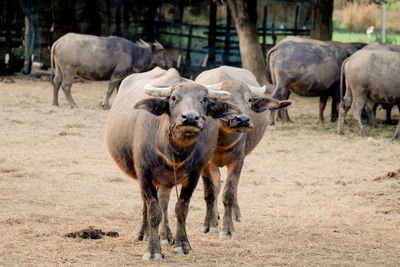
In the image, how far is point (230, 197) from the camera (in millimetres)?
6523

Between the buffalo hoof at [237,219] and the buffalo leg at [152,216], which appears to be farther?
the buffalo hoof at [237,219]

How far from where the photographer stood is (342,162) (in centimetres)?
1075

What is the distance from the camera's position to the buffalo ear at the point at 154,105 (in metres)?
5.35

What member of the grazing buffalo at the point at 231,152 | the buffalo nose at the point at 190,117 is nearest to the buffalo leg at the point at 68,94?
the grazing buffalo at the point at 231,152

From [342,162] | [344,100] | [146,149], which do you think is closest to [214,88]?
[146,149]

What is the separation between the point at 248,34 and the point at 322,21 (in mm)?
1907

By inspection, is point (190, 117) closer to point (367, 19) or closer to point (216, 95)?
point (216, 95)

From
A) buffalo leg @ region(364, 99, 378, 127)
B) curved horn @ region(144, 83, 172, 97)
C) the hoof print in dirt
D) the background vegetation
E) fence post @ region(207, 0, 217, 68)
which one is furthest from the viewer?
the background vegetation

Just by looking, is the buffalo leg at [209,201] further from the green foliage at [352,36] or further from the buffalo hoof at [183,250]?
the green foliage at [352,36]

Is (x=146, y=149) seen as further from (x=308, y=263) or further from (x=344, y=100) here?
(x=344, y=100)

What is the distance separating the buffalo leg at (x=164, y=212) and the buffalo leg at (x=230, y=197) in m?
0.58

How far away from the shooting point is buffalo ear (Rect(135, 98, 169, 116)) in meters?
5.35

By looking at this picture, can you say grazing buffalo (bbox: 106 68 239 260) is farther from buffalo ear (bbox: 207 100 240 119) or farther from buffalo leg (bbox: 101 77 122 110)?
buffalo leg (bbox: 101 77 122 110)

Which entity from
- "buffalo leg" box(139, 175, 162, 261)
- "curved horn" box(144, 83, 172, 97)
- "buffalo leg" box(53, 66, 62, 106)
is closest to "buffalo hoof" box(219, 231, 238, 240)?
"buffalo leg" box(139, 175, 162, 261)
